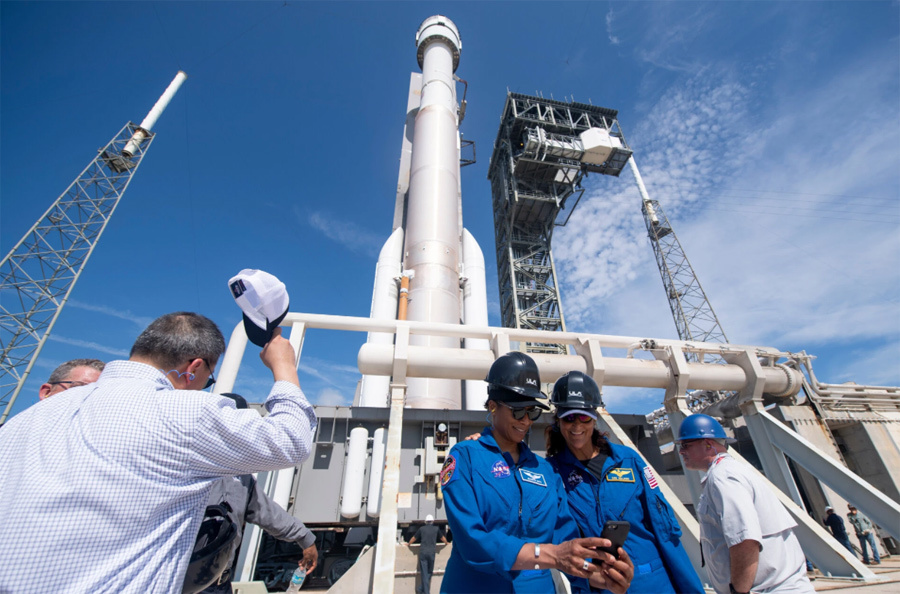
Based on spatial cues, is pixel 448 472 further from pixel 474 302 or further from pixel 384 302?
pixel 474 302

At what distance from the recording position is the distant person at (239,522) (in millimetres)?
1628

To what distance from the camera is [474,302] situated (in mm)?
13398

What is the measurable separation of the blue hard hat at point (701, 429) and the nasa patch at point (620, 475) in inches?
25.0

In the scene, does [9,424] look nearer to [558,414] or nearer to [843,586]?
[558,414]

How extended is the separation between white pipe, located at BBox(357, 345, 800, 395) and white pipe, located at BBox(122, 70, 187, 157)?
29.2m

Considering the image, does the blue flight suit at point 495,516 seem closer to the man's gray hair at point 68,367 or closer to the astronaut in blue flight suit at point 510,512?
the astronaut in blue flight suit at point 510,512

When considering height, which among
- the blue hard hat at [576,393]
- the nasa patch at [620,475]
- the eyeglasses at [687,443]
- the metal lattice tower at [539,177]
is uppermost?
the metal lattice tower at [539,177]

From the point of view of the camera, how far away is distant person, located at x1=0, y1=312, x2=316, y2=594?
1154mm

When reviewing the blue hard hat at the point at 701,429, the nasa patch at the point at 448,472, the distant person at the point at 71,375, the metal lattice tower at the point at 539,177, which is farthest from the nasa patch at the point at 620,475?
the metal lattice tower at the point at 539,177

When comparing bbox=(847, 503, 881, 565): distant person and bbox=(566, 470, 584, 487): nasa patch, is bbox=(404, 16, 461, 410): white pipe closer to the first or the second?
bbox=(566, 470, 584, 487): nasa patch

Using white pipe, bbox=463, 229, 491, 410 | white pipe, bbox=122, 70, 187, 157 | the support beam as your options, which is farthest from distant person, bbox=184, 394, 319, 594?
white pipe, bbox=122, 70, 187, 157

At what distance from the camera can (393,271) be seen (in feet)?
43.6

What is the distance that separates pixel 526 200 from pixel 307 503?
27.0m

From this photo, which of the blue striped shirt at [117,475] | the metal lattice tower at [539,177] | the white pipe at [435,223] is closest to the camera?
the blue striped shirt at [117,475]
